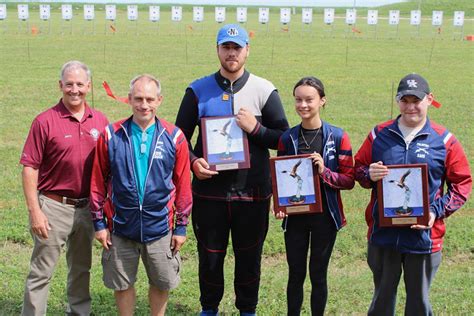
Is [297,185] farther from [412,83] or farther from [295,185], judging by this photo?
[412,83]

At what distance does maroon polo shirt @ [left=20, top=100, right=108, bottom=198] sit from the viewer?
4363 mm

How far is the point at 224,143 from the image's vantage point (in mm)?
4660

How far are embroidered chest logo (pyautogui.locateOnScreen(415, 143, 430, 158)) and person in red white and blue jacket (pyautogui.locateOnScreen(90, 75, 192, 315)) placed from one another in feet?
5.14

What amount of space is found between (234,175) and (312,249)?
2.67 feet

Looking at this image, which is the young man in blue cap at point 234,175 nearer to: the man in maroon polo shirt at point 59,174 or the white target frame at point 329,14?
the man in maroon polo shirt at point 59,174

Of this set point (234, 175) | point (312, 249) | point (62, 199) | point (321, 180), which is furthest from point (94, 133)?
point (312, 249)

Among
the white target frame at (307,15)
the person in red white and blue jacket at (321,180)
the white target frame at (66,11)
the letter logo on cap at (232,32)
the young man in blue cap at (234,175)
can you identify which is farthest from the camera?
the white target frame at (307,15)

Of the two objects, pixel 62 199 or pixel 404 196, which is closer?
pixel 404 196

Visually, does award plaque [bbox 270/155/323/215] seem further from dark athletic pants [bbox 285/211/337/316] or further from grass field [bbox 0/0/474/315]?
grass field [bbox 0/0/474/315]

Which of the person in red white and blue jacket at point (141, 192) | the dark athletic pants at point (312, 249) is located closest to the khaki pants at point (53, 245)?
the person in red white and blue jacket at point (141, 192)

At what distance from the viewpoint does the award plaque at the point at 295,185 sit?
4.43 metres

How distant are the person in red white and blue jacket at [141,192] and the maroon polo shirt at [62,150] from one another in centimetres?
23

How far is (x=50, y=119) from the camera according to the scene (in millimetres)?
4395

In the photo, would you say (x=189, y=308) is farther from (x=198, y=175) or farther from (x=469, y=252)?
(x=469, y=252)
